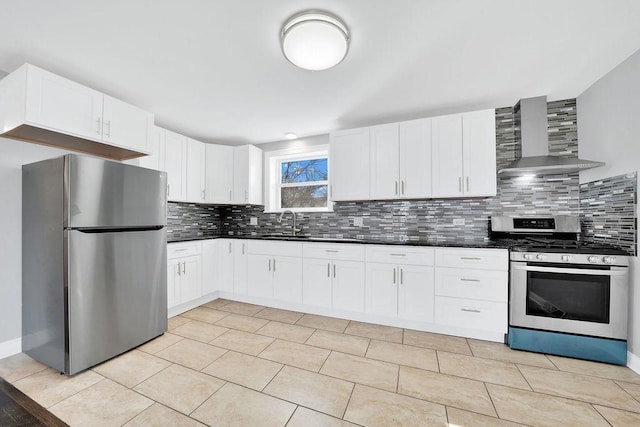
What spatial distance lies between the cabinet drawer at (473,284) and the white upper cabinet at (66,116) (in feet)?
11.0

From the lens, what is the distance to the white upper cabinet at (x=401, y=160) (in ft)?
9.59

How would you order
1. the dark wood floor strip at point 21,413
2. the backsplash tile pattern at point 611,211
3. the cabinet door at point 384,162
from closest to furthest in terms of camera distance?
the dark wood floor strip at point 21,413, the backsplash tile pattern at point 611,211, the cabinet door at point 384,162

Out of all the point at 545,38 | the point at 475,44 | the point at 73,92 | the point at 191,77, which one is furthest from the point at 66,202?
the point at 545,38

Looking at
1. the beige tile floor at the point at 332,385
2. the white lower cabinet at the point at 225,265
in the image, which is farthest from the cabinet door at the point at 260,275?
the beige tile floor at the point at 332,385

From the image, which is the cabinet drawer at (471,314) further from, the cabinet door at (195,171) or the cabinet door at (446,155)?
the cabinet door at (195,171)

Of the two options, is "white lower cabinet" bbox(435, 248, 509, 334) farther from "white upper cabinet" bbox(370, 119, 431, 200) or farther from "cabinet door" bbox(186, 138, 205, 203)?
"cabinet door" bbox(186, 138, 205, 203)

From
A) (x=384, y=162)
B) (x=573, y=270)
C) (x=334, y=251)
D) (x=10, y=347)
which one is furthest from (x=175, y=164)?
(x=573, y=270)

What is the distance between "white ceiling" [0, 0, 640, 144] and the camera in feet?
5.14

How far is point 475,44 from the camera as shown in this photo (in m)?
1.87

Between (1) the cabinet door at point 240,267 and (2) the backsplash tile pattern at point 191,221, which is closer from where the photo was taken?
(1) the cabinet door at point 240,267

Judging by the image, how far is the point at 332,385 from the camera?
182 cm

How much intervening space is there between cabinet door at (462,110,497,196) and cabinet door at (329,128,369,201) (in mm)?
1077

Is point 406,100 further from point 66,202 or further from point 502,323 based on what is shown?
point 66,202

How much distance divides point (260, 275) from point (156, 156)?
1948 millimetres
